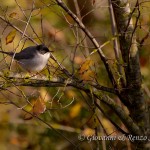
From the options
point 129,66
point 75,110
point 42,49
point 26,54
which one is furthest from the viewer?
point 75,110

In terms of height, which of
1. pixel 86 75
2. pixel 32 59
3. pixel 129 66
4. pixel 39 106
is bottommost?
pixel 39 106

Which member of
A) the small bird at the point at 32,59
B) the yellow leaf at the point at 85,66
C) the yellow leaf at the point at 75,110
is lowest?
the yellow leaf at the point at 85,66

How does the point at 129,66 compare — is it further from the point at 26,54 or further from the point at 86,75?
the point at 26,54

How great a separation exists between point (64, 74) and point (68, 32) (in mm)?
3512

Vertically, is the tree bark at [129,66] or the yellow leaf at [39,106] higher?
the tree bark at [129,66]

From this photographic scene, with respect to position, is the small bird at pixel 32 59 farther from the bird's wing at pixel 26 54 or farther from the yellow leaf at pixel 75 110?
the yellow leaf at pixel 75 110

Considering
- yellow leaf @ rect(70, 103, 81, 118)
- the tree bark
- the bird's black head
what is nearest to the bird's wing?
the bird's black head

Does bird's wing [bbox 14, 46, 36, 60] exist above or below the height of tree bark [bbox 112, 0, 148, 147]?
above

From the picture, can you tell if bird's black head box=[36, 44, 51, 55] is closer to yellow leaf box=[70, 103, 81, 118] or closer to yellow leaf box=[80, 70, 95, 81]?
yellow leaf box=[80, 70, 95, 81]

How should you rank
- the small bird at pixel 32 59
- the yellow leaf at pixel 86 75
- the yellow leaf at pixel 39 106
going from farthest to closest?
the small bird at pixel 32 59 < the yellow leaf at pixel 86 75 < the yellow leaf at pixel 39 106

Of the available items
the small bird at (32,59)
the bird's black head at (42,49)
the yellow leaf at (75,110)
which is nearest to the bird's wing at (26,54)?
the small bird at (32,59)

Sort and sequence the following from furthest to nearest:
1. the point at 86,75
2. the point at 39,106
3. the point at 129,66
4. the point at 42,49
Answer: the point at 42,49 < the point at 129,66 < the point at 86,75 < the point at 39,106

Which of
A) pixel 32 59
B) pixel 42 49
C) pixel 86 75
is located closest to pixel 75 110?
pixel 32 59

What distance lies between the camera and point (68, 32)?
717cm
